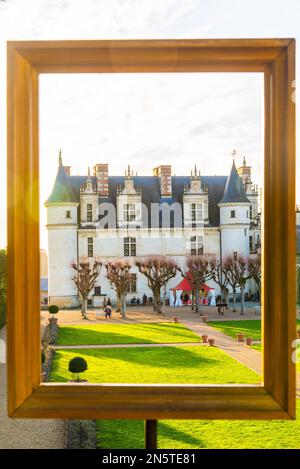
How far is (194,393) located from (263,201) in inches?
29.4

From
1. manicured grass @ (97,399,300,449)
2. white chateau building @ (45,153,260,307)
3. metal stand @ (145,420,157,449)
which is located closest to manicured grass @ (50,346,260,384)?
manicured grass @ (97,399,300,449)

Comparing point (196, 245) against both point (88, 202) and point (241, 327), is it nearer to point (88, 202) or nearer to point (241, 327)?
point (88, 202)

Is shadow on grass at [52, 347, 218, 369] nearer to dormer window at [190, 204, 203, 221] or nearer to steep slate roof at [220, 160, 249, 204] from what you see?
steep slate roof at [220, 160, 249, 204]

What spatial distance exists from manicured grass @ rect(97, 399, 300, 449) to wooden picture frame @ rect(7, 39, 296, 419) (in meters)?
4.05

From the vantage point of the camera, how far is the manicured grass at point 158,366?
8062mm

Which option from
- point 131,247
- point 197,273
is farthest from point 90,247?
point 197,273

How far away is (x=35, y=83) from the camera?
1.83 meters

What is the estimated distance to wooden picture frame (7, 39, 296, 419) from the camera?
174 centimetres

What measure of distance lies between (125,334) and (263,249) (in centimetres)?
1145

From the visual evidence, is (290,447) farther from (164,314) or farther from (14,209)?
(164,314)

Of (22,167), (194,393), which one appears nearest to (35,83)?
(22,167)

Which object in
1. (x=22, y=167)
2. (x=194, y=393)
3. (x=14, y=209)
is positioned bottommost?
(x=194, y=393)

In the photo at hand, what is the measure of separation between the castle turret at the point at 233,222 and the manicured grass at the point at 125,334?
7.93 m

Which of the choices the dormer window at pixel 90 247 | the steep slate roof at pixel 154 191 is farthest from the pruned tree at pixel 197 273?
the dormer window at pixel 90 247
